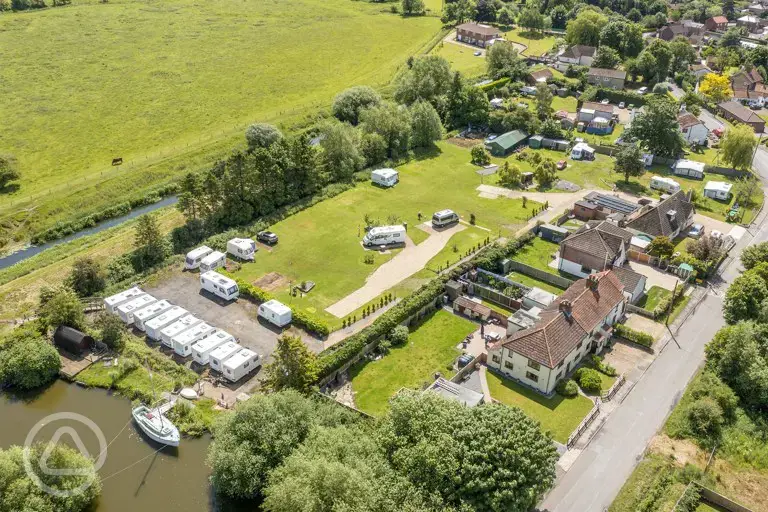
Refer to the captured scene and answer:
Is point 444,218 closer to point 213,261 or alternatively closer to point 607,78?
point 213,261

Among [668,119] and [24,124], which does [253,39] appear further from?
[668,119]

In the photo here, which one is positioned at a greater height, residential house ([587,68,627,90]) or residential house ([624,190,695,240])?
residential house ([587,68,627,90])

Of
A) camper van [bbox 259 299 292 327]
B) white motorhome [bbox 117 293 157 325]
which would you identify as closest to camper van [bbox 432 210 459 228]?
camper van [bbox 259 299 292 327]

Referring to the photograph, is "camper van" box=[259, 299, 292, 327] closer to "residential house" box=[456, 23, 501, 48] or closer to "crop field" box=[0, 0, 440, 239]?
"crop field" box=[0, 0, 440, 239]

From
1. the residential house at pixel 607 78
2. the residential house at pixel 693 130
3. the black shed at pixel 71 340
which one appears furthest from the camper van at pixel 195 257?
the residential house at pixel 607 78

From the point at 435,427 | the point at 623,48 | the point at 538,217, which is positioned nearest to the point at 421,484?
the point at 435,427
